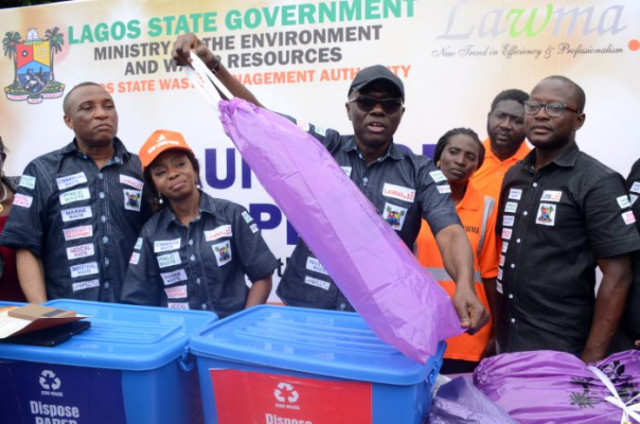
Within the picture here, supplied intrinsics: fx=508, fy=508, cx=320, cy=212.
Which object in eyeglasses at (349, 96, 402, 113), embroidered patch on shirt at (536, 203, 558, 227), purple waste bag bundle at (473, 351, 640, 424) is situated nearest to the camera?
purple waste bag bundle at (473, 351, 640, 424)

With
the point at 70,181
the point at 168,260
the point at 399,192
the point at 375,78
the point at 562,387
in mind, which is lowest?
the point at 562,387

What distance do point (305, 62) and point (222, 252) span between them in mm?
1373

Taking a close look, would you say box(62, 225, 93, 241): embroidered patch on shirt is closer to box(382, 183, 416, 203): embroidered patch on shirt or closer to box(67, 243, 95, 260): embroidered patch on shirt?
box(67, 243, 95, 260): embroidered patch on shirt

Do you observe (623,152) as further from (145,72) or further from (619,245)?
(145,72)

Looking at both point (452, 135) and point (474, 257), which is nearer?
point (474, 257)

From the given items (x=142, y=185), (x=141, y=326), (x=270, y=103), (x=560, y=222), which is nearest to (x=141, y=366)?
(x=141, y=326)

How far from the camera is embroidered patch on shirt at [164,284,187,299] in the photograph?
2025 millimetres

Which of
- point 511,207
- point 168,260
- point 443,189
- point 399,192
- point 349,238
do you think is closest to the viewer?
point 349,238

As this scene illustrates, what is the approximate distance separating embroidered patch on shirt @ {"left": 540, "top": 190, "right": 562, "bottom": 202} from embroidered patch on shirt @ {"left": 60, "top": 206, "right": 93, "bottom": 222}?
192 cm

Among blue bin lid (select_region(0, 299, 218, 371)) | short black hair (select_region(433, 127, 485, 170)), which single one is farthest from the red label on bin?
short black hair (select_region(433, 127, 485, 170))

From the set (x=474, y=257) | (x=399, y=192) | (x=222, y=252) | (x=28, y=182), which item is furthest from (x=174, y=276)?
(x=474, y=257)

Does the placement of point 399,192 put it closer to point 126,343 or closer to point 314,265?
point 314,265

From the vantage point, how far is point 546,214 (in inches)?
77.2

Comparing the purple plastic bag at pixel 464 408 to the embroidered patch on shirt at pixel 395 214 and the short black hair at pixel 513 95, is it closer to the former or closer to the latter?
the embroidered patch on shirt at pixel 395 214
